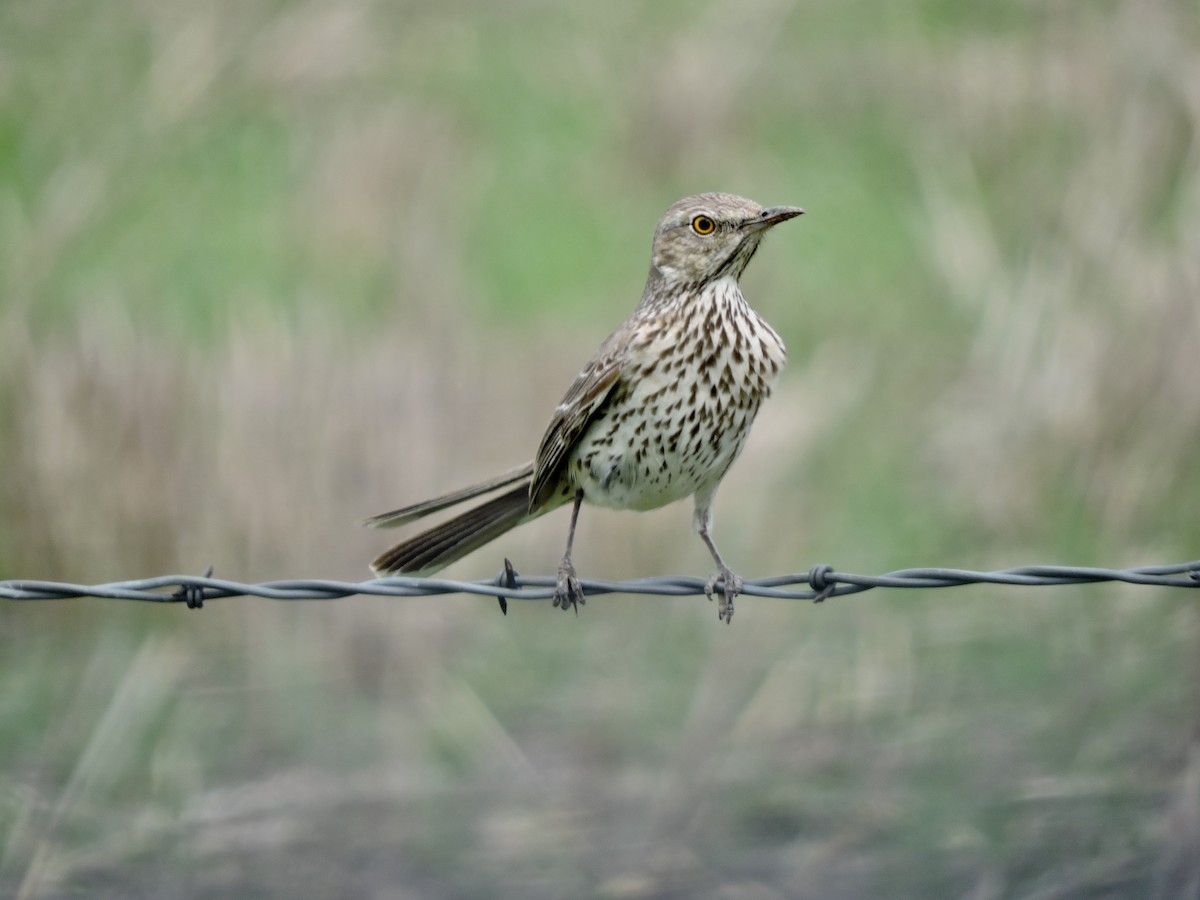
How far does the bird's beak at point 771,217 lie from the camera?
21.6 feet

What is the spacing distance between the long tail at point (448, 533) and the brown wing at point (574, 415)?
12 centimetres

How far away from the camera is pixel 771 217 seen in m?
6.69

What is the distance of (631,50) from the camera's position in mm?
18438

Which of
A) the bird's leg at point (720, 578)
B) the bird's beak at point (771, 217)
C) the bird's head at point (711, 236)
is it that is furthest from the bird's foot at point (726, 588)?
the bird's beak at point (771, 217)

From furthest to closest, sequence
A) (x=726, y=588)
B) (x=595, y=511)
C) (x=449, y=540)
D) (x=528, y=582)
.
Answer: (x=595, y=511)
(x=449, y=540)
(x=726, y=588)
(x=528, y=582)

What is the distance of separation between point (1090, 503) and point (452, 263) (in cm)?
554

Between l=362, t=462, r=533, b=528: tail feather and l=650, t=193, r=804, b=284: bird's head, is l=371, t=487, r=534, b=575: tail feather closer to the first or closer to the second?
l=362, t=462, r=533, b=528: tail feather

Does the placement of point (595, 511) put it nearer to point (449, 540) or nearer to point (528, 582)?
point (449, 540)

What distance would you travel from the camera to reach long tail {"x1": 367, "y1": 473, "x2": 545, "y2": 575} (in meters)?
6.60

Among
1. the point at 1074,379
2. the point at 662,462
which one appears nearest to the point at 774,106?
the point at 1074,379

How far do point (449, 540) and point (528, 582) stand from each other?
87cm

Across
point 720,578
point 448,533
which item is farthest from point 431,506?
point 720,578

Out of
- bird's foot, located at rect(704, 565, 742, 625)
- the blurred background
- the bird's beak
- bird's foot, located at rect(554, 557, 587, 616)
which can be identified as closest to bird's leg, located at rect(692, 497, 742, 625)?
bird's foot, located at rect(704, 565, 742, 625)

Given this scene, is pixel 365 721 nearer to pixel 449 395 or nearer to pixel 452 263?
pixel 449 395
